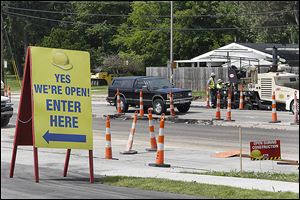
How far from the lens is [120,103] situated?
29.6 metres

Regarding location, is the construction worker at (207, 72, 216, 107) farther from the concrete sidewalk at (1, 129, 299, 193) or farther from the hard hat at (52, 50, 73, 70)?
the hard hat at (52, 50, 73, 70)

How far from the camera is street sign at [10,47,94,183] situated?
10.5 m

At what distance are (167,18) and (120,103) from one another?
2632 centimetres

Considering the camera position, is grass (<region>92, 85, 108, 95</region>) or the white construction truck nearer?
the white construction truck

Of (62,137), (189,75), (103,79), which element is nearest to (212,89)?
(103,79)

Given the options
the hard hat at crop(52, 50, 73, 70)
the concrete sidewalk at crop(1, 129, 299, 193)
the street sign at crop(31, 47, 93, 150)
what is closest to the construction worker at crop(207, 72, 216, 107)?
the concrete sidewalk at crop(1, 129, 299, 193)

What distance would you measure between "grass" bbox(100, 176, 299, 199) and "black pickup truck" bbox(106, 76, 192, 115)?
16.9 meters

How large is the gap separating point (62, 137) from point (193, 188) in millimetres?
2428

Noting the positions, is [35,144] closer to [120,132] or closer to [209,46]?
[120,132]

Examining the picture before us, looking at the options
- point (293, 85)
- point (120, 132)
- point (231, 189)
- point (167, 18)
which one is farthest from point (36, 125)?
point (167, 18)

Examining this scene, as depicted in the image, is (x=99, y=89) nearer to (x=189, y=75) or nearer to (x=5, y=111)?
(x=189, y=75)

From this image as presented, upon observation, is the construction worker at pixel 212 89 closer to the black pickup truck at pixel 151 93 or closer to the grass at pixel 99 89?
the black pickup truck at pixel 151 93

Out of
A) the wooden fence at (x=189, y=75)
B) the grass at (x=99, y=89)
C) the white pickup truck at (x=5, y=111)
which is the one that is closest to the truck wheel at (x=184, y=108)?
the white pickup truck at (x=5, y=111)

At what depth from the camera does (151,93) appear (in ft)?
93.7
